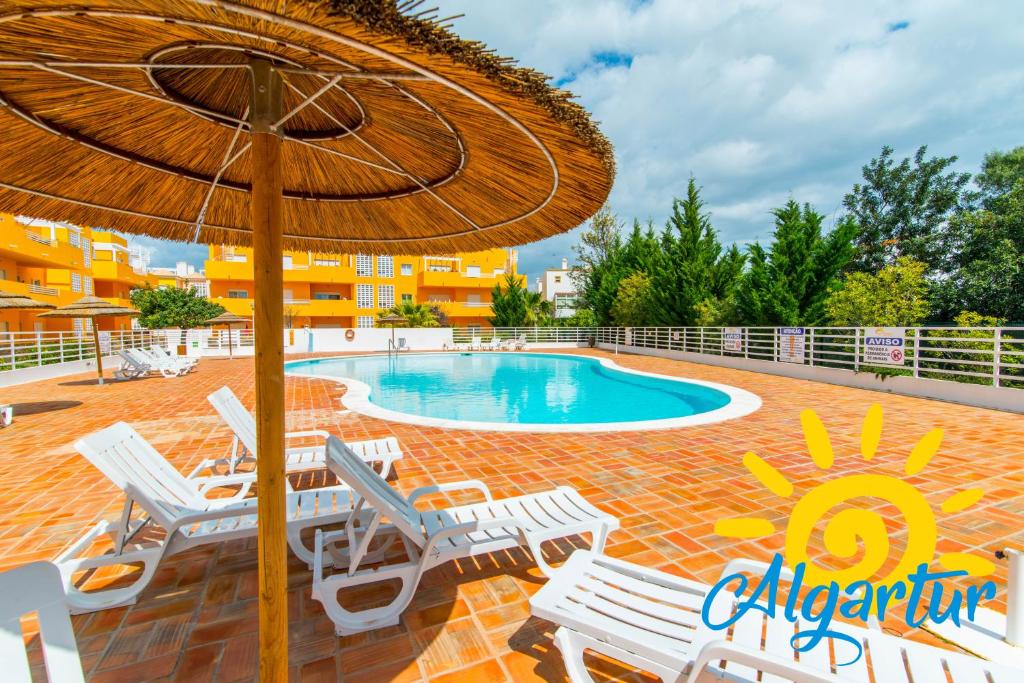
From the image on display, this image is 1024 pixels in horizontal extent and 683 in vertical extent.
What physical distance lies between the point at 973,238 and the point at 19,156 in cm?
2534

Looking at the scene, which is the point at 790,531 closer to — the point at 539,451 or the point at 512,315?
the point at 539,451

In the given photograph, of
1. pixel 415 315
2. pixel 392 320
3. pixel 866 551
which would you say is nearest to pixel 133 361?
pixel 392 320

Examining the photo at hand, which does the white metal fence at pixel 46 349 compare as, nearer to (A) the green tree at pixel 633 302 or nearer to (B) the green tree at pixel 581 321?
(A) the green tree at pixel 633 302

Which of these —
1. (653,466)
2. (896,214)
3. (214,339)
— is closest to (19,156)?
(653,466)

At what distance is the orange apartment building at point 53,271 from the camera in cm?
2106

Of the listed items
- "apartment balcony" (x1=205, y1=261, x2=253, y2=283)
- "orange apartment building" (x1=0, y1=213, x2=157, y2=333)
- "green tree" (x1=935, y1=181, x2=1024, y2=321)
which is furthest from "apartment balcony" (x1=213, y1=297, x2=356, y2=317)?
"green tree" (x1=935, y1=181, x2=1024, y2=321)

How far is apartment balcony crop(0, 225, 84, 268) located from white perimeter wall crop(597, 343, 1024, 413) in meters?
29.3

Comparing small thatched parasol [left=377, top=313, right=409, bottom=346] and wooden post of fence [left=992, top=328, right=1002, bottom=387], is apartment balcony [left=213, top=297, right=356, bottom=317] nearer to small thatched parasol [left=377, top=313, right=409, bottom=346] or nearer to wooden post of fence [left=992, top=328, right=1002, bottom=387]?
small thatched parasol [left=377, top=313, right=409, bottom=346]

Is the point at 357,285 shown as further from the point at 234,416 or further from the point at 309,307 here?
the point at 234,416

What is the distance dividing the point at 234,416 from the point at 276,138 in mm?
3331

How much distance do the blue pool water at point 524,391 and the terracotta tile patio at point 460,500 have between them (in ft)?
7.66

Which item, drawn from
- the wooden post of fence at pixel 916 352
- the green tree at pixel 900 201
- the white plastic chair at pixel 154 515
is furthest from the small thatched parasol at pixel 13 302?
the green tree at pixel 900 201

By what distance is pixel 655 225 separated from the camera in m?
26.4

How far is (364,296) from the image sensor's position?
35.6 metres
